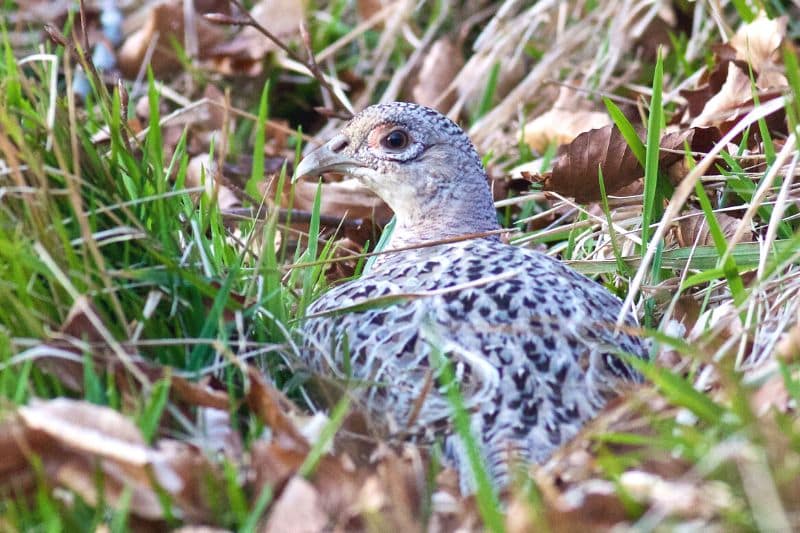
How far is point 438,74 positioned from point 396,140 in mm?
2328

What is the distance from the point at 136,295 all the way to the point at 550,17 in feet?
13.0

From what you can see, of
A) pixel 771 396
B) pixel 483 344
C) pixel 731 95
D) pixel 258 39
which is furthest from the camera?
pixel 258 39

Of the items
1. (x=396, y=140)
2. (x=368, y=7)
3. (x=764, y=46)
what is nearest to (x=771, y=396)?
(x=396, y=140)

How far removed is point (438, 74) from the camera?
623 centimetres

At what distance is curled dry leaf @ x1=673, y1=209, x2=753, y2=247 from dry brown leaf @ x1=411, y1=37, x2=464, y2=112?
2.39 meters

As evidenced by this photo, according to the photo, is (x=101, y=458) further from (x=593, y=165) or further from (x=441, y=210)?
(x=593, y=165)

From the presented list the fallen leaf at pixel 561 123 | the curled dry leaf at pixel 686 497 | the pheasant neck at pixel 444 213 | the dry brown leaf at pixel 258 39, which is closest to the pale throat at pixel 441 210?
the pheasant neck at pixel 444 213

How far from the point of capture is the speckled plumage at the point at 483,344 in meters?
2.68

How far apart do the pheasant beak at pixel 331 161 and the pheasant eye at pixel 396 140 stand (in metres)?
0.11

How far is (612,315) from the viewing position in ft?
10.4

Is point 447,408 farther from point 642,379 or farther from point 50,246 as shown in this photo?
point 50,246

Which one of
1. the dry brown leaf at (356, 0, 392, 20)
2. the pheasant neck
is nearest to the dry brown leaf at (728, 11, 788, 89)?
the pheasant neck

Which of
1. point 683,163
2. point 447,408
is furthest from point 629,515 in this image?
point 683,163

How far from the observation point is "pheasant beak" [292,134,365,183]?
4.04 m
